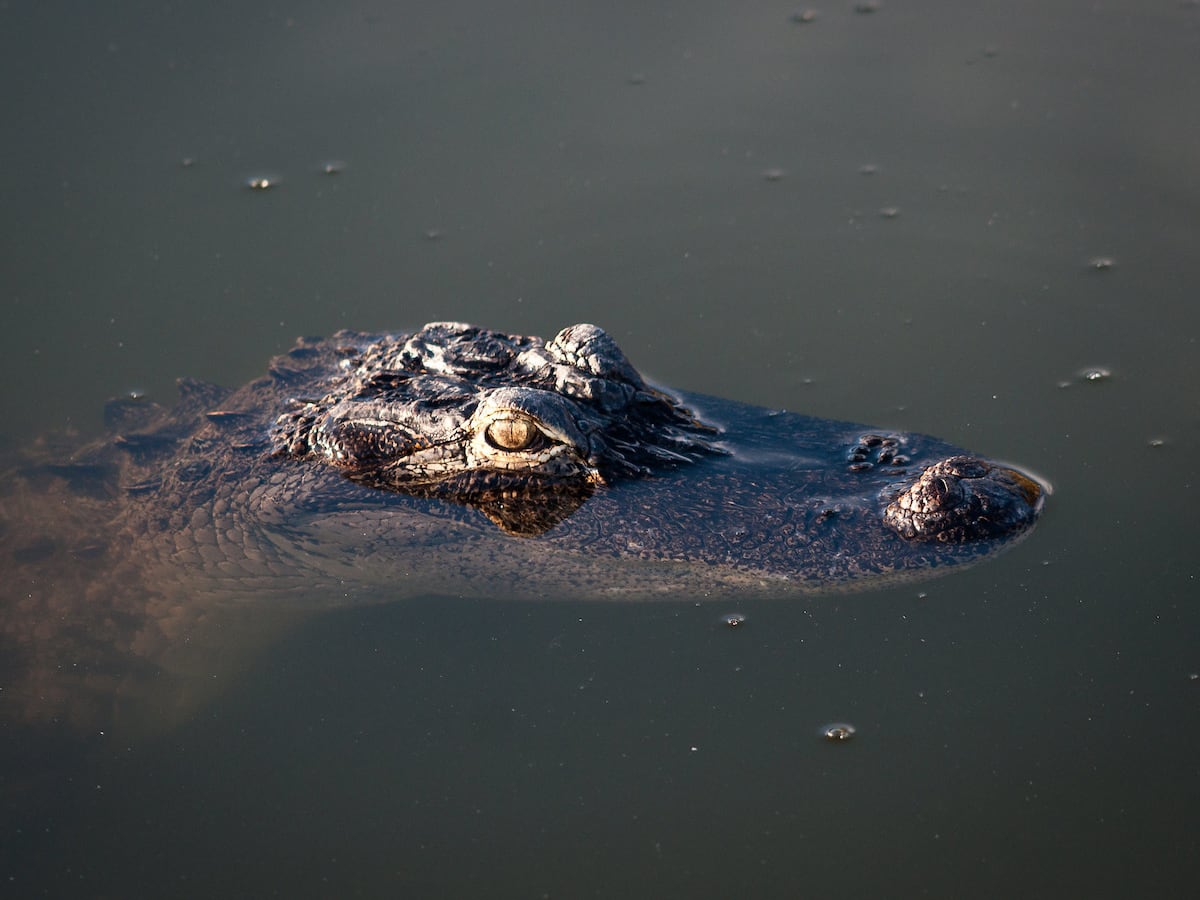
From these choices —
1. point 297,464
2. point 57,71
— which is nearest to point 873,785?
point 297,464

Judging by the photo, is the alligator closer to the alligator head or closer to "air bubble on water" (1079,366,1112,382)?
the alligator head

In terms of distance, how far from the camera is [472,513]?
3.96 metres

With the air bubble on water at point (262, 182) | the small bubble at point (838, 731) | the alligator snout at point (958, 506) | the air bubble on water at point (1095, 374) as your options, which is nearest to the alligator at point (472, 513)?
the alligator snout at point (958, 506)

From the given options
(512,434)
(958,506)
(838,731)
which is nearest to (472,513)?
(512,434)

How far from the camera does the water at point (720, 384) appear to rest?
330 cm

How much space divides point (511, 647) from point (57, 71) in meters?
5.99

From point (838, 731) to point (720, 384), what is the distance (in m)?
2.01

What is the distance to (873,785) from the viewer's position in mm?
3330

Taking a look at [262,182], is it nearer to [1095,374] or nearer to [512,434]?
[512,434]

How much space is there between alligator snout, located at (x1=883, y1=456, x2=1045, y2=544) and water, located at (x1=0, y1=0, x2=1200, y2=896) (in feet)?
0.66

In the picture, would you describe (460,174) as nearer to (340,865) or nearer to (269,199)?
(269,199)

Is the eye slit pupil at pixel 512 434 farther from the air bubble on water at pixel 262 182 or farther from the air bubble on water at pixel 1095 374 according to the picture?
the air bubble on water at pixel 262 182

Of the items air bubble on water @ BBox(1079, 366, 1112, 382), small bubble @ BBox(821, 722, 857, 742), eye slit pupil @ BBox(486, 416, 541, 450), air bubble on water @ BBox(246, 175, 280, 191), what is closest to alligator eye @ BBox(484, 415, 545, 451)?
eye slit pupil @ BBox(486, 416, 541, 450)

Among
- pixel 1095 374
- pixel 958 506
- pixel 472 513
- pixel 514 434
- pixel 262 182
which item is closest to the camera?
pixel 958 506
